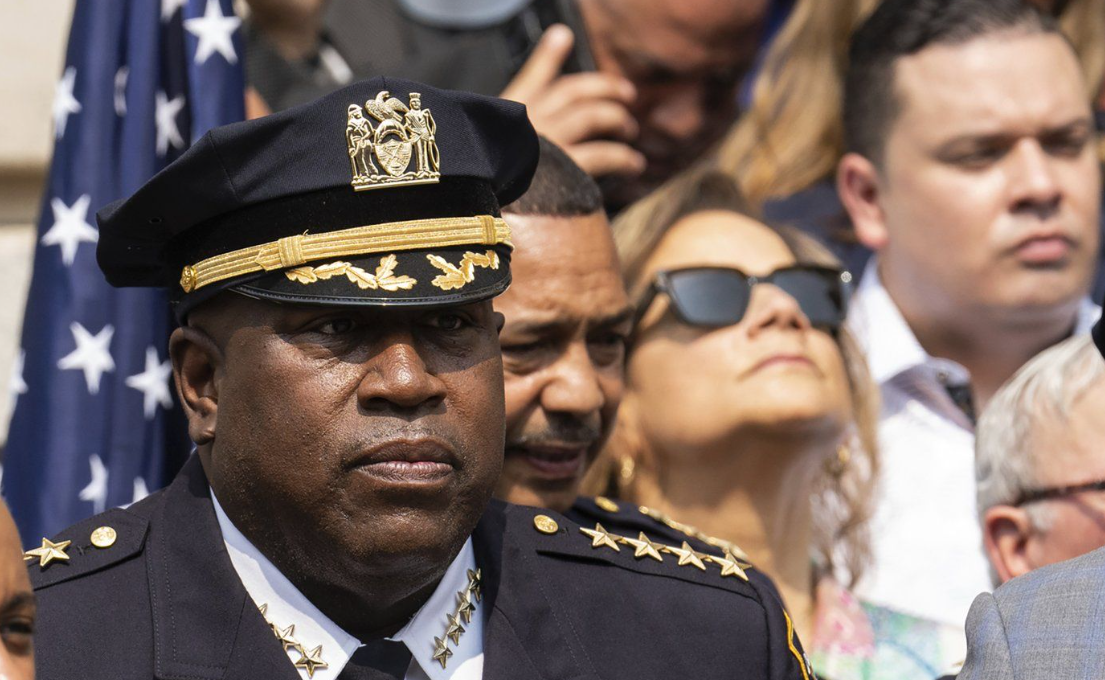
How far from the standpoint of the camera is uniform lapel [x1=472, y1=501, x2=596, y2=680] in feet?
8.94

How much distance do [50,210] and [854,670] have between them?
7.13 feet

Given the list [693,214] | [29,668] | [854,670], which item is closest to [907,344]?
[693,214]

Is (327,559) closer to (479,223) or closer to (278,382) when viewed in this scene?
(278,382)

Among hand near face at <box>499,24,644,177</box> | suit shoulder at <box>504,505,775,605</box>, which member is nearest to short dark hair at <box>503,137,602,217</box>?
suit shoulder at <box>504,505,775,605</box>

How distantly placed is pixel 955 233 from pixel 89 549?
9.17 ft

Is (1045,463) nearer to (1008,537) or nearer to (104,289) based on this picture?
(1008,537)

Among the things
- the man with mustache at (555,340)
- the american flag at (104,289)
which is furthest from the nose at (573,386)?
the american flag at (104,289)

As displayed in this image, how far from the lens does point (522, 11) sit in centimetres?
504

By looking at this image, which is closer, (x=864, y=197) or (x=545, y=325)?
(x=545, y=325)

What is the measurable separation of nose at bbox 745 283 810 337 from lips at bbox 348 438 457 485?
1.81 m

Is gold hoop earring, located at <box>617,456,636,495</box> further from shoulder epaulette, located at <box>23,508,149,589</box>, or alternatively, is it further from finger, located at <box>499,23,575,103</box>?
shoulder epaulette, located at <box>23,508,149,589</box>

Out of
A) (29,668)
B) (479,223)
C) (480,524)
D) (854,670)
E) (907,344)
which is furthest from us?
(907,344)

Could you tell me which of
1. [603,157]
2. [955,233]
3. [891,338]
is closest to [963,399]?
[891,338]

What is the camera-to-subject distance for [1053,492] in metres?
3.44
